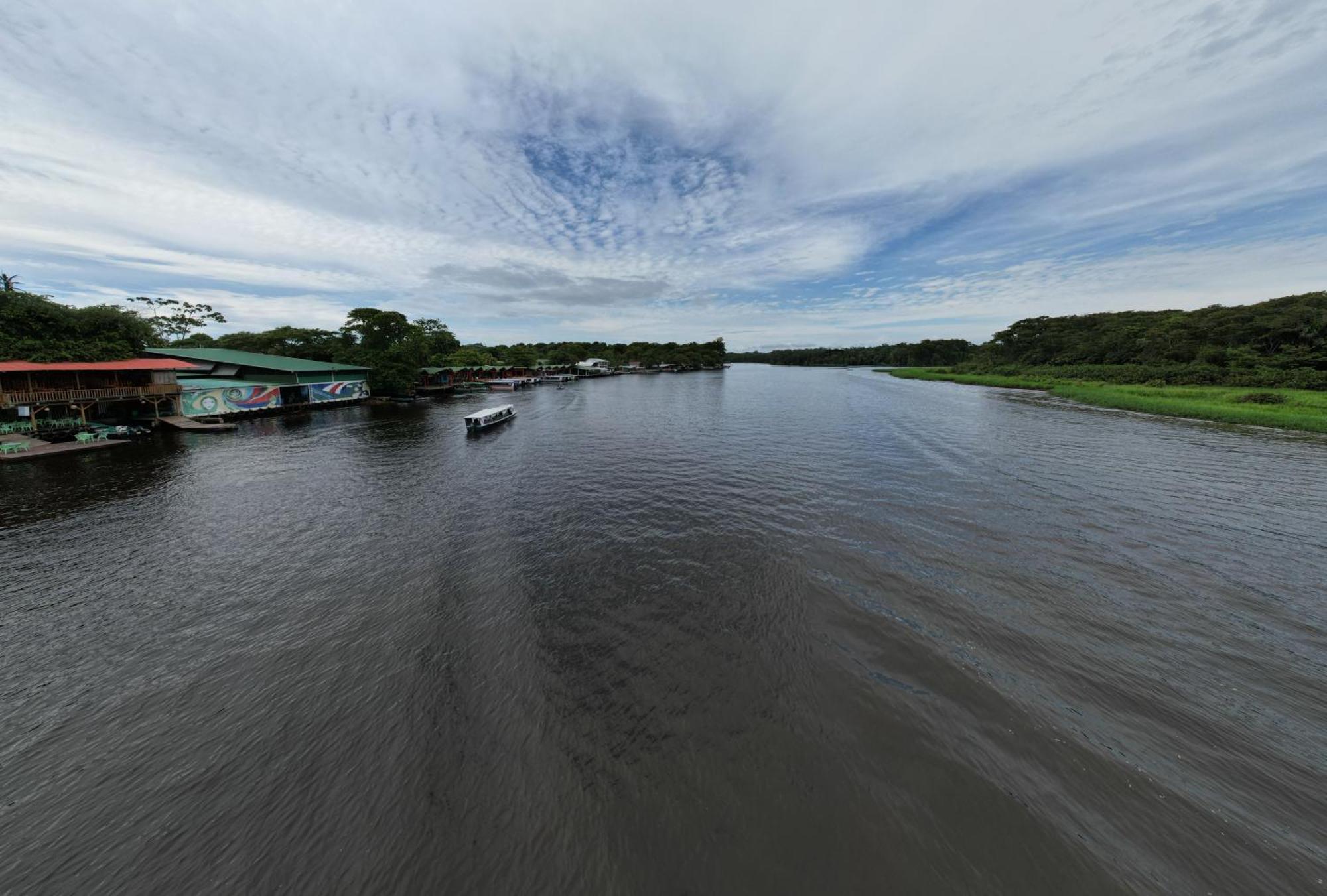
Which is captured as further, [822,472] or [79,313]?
[79,313]

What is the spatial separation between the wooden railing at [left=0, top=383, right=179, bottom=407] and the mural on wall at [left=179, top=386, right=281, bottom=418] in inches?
57.1

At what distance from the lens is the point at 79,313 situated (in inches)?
1433

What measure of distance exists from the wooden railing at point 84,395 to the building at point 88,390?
3 centimetres

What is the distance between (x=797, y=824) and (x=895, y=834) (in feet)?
4.31

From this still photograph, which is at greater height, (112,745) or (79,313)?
(79,313)

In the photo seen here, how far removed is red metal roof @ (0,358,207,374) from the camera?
26.8m

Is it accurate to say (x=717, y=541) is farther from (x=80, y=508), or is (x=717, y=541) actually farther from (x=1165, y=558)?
(x=80, y=508)

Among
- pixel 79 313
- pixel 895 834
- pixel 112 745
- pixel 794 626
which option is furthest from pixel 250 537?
pixel 79 313

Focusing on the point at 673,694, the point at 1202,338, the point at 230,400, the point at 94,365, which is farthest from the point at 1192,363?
the point at 94,365

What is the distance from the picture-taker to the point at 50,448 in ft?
84.2

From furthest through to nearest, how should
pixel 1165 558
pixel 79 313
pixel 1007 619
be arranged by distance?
1. pixel 79 313
2. pixel 1165 558
3. pixel 1007 619

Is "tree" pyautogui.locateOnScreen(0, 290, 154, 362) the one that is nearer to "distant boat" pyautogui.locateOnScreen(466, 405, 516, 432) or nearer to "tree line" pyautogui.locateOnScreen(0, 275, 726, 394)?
"tree line" pyautogui.locateOnScreen(0, 275, 726, 394)

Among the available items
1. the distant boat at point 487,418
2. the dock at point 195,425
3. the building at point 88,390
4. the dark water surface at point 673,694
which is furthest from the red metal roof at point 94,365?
the distant boat at point 487,418

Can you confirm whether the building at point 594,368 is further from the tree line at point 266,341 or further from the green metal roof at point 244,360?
the green metal roof at point 244,360
